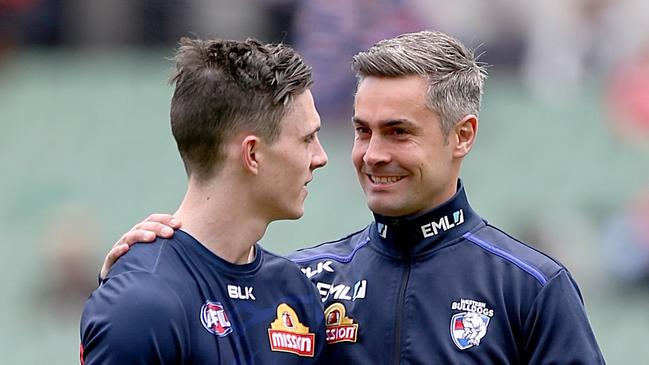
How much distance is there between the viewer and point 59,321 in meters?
9.11

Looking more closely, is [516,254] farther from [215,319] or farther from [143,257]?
[143,257]

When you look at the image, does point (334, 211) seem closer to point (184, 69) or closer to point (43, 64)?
point (43, 64)

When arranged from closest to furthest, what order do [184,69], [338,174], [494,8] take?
[184,69]
[494,8]
[338,174]

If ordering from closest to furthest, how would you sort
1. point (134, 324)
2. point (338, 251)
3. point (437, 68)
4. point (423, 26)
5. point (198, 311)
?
1. point (134, 324)
2. point (198, 311)
3. point (437, 68)
4. point (338, 251)
5. point (423, 26)

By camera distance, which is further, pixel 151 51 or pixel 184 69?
pixel 151 51

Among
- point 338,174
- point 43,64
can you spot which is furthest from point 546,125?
point 43,64

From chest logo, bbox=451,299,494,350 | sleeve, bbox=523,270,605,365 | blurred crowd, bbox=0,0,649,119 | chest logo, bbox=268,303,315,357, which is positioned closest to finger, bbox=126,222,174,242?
chest logo, bbox=268,303,315,357

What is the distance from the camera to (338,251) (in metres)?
3.78

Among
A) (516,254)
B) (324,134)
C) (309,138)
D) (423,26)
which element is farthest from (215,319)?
(324,134)

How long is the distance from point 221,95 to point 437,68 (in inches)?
24.5

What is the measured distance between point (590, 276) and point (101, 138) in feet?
11.9

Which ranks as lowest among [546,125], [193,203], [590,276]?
[590,276]

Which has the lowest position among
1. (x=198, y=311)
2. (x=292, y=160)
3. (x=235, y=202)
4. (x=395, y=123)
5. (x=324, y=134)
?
(x=324, y=134)

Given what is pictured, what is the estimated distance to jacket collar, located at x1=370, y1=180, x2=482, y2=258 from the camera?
355 centimetres
